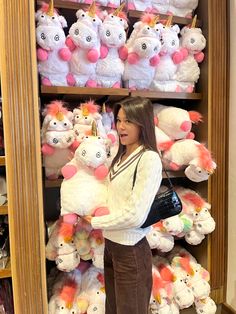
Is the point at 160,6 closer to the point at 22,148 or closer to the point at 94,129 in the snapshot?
the point at 94,129

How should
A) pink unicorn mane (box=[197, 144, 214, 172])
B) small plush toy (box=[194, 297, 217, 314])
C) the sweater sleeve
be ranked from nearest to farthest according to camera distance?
the sweater sleeve
pink unicorn mane (box=[197, 144, 214, 172])
small plush toy (box=[194, 297, 217, 314])

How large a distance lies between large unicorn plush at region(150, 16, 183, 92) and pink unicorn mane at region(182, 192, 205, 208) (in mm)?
565

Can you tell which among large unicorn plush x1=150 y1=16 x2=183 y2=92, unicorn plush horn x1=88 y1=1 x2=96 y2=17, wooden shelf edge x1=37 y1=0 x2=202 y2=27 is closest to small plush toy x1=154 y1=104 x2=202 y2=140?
large unicorn plush x1=150 y1=16 x2=183 y2=92

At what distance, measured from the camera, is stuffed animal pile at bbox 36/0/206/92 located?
1251 mm

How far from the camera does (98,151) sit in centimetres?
115

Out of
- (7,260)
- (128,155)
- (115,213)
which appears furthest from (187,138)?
(7,260)

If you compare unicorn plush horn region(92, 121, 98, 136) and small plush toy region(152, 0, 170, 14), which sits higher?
small plush toy region(152, 0, 170, 14)

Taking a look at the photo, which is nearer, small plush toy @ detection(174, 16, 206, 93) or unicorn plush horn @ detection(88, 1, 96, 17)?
unicorn plush horn @ detection(88, 1, 96, 17)

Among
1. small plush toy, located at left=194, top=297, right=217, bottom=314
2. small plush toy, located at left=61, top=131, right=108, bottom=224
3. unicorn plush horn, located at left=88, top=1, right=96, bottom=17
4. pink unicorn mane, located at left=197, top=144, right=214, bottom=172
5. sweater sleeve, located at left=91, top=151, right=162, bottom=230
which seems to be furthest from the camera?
small plush toy, located at left=194, top=297, right=217, bottom=314

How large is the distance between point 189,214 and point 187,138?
0.39 meters

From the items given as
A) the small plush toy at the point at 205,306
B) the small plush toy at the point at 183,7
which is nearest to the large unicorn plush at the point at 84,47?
the small plush toy at the point at 183,7

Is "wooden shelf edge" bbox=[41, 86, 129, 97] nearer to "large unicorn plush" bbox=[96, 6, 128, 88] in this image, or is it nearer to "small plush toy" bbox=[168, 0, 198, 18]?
"large unicorn plush" bbox=[96, 6, 128, 88]

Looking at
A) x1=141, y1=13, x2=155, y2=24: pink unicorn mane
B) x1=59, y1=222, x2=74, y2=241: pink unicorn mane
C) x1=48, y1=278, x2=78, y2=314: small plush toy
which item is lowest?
x1=48, y1=278, x2=78, y2=314: small plush toy

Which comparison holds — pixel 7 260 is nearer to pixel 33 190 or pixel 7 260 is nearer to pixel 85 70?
pixel 33 190
